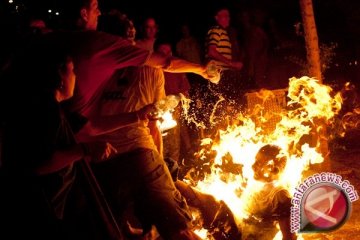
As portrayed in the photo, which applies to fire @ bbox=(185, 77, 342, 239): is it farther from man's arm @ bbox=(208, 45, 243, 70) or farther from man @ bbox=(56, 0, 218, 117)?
man's arm @ bbox=(208, 45, 243, 70)

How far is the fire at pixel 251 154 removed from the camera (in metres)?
4.82

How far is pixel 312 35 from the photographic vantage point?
674 cm

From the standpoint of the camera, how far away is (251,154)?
5.16 meters

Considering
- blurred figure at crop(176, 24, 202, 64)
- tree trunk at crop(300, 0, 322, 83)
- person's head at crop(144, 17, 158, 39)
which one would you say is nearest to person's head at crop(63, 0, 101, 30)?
person's head at crop(144, 17, 158, 39)

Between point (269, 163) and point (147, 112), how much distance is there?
146 cm

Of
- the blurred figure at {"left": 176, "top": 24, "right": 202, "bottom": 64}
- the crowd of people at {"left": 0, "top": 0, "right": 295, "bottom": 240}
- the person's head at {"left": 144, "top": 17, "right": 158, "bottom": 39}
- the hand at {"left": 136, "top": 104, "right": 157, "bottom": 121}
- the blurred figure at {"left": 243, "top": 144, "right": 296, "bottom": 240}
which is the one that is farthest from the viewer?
the blurred figure at {"left": 176, "top": 24, "right": 202, "bottom": 64}

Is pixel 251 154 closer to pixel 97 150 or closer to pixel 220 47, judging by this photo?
pixel 97 150

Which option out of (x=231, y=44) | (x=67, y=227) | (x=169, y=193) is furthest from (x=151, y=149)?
(x=231, y=44)

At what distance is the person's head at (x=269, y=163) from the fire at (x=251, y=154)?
2cm

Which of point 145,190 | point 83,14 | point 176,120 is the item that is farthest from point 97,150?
point 176,120

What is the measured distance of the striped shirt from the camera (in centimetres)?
857

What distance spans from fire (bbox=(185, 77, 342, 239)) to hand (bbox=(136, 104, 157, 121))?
136cm

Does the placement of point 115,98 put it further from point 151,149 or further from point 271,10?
point 271,10

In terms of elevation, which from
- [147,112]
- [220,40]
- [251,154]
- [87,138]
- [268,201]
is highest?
[220,40]
